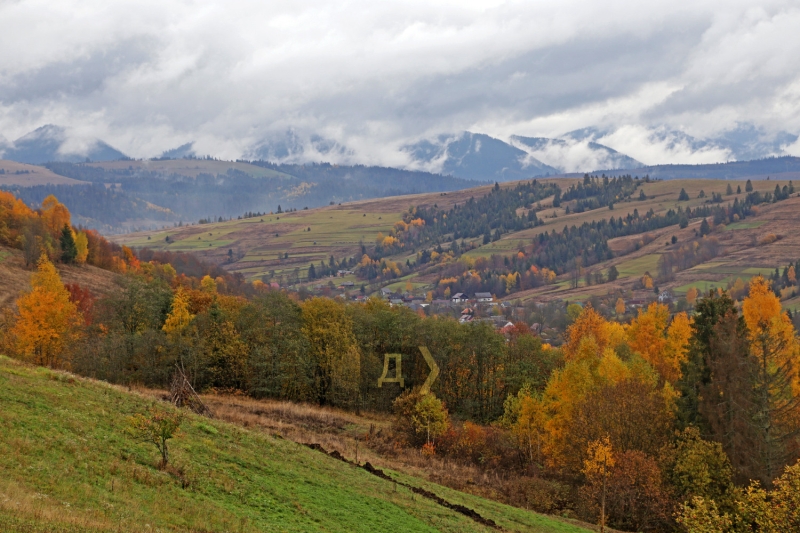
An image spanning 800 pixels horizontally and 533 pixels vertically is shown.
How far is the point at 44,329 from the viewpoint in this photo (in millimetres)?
68625

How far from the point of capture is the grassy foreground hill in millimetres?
20266

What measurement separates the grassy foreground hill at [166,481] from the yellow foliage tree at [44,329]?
32210mm

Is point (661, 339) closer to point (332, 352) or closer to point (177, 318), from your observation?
point (332, 352)

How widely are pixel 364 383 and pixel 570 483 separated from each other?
31.0 metres

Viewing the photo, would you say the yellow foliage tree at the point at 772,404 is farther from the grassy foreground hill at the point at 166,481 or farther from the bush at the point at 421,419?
the bush at the point at 421,419

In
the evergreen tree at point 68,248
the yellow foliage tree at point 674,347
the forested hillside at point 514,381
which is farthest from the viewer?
the evergreen tree at point 68,248

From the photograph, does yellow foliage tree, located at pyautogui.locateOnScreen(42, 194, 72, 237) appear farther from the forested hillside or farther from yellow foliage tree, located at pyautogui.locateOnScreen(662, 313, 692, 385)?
yellow foliage tree, located at pyautogui.locateOnScreen(662, 313, 692, 385)

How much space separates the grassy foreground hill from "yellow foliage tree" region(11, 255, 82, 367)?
3221 centimetres

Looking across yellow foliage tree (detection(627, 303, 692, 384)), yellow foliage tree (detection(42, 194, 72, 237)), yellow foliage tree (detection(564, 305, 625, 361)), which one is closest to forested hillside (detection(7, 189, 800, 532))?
yellow foliage tree (detection(627, 303, 692, 384))

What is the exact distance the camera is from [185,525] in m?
21.2

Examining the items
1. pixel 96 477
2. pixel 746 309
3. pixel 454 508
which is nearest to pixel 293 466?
pixel 454 508

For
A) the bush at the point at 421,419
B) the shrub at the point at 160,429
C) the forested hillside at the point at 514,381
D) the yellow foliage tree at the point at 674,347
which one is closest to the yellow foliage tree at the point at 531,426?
the forested hillside at the point at 514,381

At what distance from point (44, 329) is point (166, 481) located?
5157 centimetres

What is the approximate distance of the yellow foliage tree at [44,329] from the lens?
6756cm
